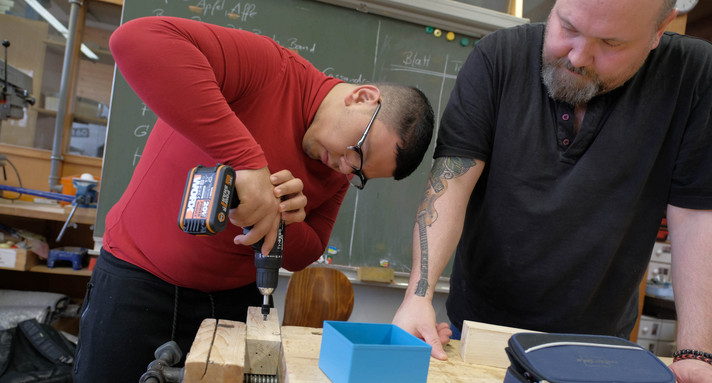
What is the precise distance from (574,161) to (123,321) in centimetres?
119

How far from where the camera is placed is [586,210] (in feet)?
3.76

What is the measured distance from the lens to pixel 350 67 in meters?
2.51

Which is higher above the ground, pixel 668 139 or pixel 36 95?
pixel 36 95

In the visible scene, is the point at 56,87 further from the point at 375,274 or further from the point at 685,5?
the point at 685,5

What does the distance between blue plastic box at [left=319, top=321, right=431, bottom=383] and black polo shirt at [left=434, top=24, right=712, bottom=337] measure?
0.59 m

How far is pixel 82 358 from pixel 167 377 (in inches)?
24.2

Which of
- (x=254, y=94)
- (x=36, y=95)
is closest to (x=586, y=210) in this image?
(x=254, y=94)

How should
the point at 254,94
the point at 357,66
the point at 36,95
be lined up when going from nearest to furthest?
the point at 254,94 < the point at 357,66 < the point at 36,95

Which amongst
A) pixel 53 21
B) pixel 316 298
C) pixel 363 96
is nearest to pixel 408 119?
pixel 363 96

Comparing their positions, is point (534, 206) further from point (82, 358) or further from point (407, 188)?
point (407, 188)

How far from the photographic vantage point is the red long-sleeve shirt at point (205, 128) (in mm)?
930

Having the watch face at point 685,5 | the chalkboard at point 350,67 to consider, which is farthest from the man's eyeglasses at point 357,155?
the watch face at point 685,5

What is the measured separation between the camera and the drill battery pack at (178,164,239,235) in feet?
2.81

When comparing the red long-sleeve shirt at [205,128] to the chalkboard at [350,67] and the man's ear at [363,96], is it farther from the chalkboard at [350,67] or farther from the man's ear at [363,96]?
the chalkboard at [350,67]
